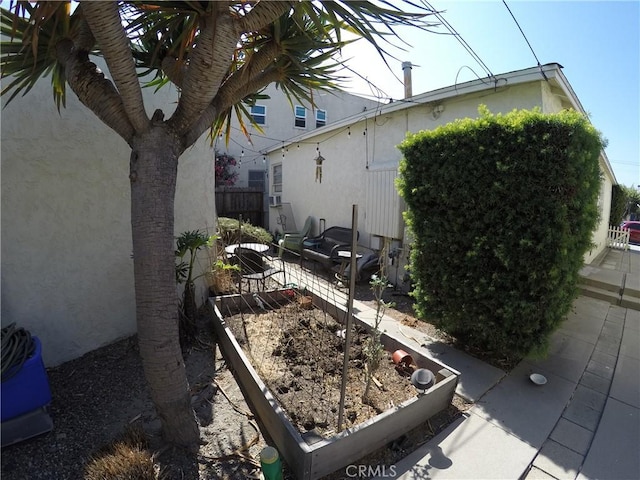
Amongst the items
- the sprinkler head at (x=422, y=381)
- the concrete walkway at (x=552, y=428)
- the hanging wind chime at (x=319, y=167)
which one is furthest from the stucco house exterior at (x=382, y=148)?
the sprinkler head at (x=422, y=381)

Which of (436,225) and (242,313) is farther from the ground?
(436,225)

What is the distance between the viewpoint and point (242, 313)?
4750 mm

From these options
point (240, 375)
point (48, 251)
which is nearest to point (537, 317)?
point (240, 375)

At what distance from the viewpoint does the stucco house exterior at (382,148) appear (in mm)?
4582

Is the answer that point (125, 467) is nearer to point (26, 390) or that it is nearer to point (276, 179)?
point (26, 390)

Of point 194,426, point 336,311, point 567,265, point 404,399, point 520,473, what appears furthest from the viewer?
point 336,311

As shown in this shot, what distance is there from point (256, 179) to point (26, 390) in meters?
12.6

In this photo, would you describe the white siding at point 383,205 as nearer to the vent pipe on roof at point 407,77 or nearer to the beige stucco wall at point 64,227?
the vent pipe on roof at point 407,77

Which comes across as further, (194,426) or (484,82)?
(484,82)

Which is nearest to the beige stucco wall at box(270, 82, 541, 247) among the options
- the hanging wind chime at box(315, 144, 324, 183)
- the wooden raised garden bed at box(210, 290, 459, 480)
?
the hanging wind chime at box(315, 144, 324, 183)

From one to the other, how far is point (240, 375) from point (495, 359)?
3.02m

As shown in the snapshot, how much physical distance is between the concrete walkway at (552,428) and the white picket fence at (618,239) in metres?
11.2

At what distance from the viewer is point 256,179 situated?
Answer: 1423 cm

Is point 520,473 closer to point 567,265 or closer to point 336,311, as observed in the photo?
point 567,265
